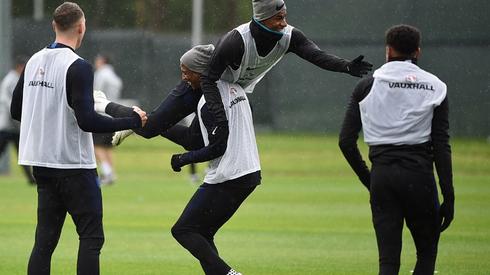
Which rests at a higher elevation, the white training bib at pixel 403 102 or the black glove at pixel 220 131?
the white training bib at pixel 403 102

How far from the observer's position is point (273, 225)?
46.8 ft

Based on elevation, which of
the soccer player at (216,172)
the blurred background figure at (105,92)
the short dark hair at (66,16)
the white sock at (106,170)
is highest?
the short dark hair at (66,16)

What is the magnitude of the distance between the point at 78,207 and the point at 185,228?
895 millimetres

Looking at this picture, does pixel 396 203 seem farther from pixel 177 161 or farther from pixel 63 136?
pixel 63 136

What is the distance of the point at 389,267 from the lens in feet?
23.0

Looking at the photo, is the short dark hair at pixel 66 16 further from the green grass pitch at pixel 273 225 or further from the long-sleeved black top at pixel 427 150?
the green grass pitch at pixel 273 225

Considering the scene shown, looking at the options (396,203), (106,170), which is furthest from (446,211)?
(106,170)

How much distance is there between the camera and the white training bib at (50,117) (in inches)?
288

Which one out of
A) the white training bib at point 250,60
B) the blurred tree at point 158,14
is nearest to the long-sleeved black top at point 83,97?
the white training bib at point 250,60

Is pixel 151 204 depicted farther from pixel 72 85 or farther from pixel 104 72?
pixel 72 85

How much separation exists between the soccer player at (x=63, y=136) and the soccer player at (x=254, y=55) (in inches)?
27.1

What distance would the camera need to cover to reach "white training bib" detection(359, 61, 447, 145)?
22.8 feet

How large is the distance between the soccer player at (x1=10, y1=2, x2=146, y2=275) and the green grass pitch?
8.55 ft

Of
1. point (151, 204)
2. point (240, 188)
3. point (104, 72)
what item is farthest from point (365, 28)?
point (240, 188)
